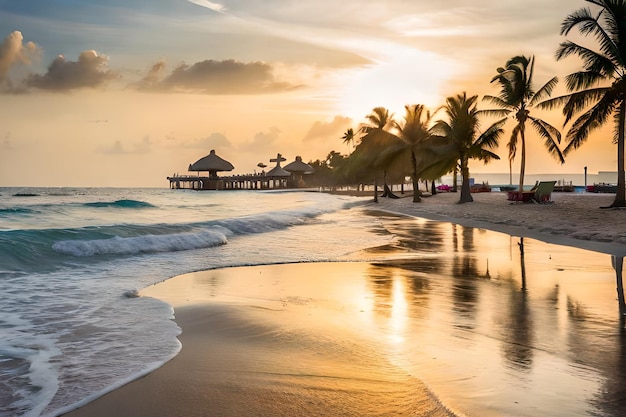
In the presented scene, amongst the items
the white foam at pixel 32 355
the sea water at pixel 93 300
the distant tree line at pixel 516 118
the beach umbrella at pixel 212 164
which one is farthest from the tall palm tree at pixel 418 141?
the beach umbrella at pixel 212 164

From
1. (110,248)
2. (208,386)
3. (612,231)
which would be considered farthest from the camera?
(612,231)

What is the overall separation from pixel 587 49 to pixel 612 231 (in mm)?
10618

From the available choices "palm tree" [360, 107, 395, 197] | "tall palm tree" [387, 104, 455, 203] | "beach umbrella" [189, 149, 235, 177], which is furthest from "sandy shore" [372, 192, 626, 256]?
"beach umbrella" [189, 149, 235, 177]

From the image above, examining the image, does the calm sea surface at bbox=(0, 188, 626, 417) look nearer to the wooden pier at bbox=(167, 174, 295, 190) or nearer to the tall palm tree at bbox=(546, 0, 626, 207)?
the tall palm tree at bbox=(546, 0, 626, 207)

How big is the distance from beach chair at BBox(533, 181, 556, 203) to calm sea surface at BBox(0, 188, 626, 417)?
54.2 feet

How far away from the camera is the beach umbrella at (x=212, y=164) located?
10662 centimetres

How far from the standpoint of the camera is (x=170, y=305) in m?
6.79

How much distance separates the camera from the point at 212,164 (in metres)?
107

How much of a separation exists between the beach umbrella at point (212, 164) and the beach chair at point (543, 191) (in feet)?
280

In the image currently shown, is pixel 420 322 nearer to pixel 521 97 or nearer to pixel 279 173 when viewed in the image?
pixel 521 97

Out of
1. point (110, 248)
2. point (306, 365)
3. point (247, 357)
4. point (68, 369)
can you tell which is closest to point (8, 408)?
point (68, 369)

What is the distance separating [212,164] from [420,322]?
343 ft

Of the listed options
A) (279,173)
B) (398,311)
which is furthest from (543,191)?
(279,173)

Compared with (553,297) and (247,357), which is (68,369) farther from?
(553,297)
